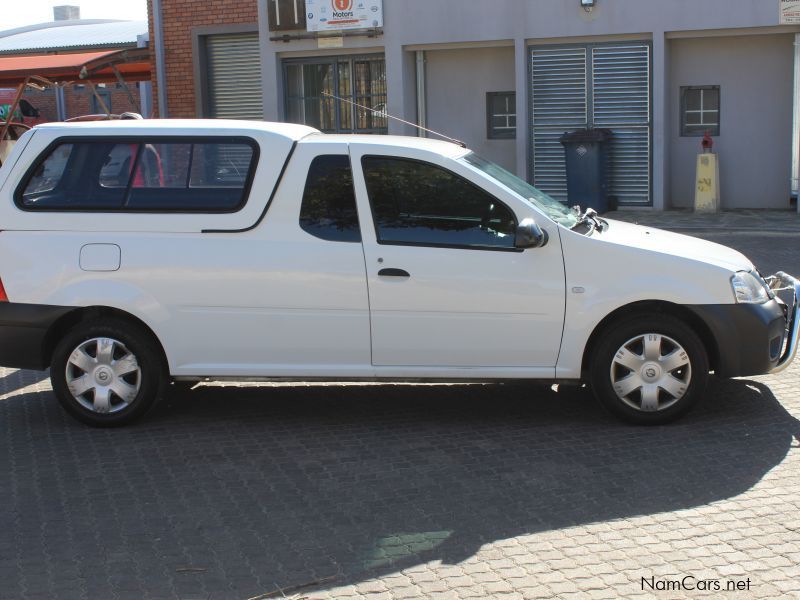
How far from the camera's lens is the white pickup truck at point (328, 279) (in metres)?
6.38

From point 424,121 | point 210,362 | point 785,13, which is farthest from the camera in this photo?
point 424,121

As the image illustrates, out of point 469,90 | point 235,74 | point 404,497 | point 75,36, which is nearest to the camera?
point 404,497

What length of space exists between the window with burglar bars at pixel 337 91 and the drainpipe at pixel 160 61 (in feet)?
8.96

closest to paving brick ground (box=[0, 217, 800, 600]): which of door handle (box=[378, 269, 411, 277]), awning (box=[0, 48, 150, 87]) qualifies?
door handle (box=[378, 269, 411, 277])

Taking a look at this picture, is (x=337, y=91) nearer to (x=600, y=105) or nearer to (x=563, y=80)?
(x=563, y=80)

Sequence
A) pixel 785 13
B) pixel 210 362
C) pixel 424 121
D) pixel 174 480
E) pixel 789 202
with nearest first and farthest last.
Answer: pixel 174 480
pixel 210 362
pixel 785 13
pixel 789 202
pixel 424 121

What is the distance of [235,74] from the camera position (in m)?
21.1

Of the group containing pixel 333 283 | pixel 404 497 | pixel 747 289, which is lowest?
pixel 404 497

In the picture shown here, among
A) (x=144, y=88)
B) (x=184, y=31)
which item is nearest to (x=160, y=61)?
(x=184, y=31)

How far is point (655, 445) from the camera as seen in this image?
6.14 metres

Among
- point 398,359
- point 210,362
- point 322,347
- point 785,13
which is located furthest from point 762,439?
point 785,13

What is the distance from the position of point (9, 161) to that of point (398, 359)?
8.89ft

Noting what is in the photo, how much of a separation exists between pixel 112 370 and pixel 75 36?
111ft

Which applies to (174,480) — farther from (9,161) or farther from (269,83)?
(269,83)
